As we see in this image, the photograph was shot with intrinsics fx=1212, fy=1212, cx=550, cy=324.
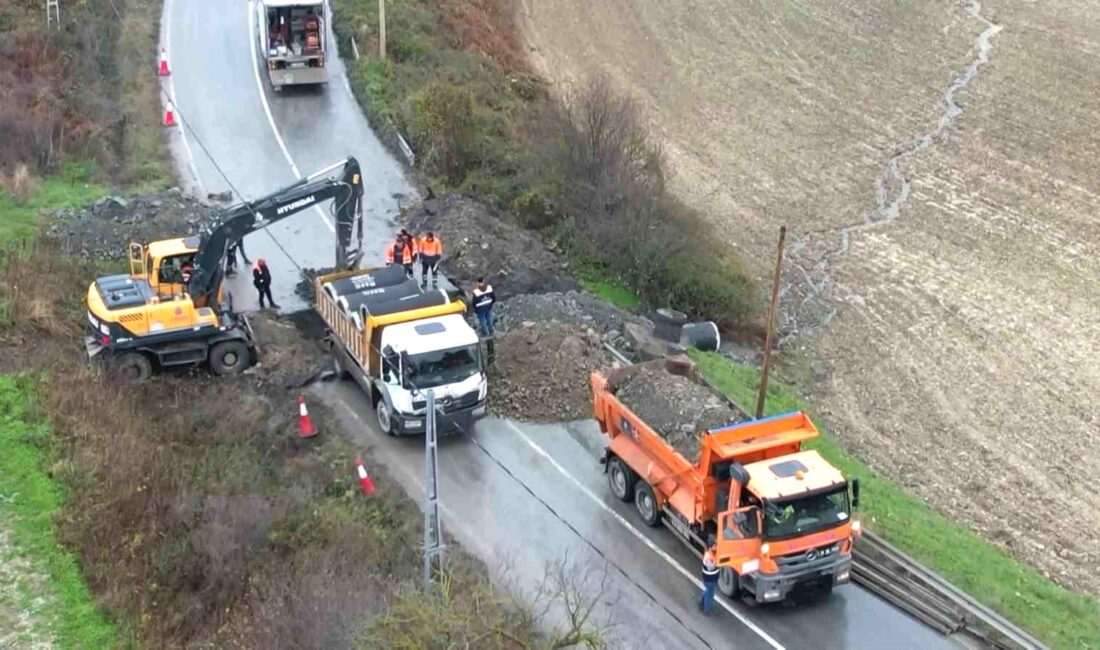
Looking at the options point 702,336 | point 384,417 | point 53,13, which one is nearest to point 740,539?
point 384,417

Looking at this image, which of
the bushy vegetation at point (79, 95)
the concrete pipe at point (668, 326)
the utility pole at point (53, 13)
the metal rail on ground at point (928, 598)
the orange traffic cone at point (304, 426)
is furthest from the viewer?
the utility pole at point (53, 13)

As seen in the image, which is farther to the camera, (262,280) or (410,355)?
(262,280)

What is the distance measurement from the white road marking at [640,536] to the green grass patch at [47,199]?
12.9m

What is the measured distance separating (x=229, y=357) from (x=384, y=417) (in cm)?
364

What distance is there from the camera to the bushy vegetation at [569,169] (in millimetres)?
27422

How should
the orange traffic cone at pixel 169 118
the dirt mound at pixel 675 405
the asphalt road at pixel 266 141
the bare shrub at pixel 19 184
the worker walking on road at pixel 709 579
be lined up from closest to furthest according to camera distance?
1. the worker walking on road at pixel 709 579
2. the dirt mound at pixel 675 405
3. the asphalt road at pixel 266 141
4. the bare shrub at pixel 19 184
5. the orange traffic cone at pixel 169 118

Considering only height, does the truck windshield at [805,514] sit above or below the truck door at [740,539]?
above

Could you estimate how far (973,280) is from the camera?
30750 millimetres

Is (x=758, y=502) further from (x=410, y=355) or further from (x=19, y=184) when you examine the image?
(x=19, y=184)

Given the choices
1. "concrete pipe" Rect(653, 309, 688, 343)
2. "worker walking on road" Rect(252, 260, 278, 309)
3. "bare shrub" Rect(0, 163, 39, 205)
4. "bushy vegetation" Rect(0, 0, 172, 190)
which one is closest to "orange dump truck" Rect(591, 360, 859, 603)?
"concrete pipe" Rect(653, 309, 688, 343)


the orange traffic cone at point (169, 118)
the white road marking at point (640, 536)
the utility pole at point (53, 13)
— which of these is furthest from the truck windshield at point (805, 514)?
the utility pole at point (53, 13)

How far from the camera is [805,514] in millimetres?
16828

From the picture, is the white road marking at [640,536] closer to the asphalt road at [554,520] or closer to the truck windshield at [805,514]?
the asphalt road at [554,520]

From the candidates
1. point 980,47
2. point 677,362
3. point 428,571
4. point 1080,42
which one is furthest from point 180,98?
point 1080,42
